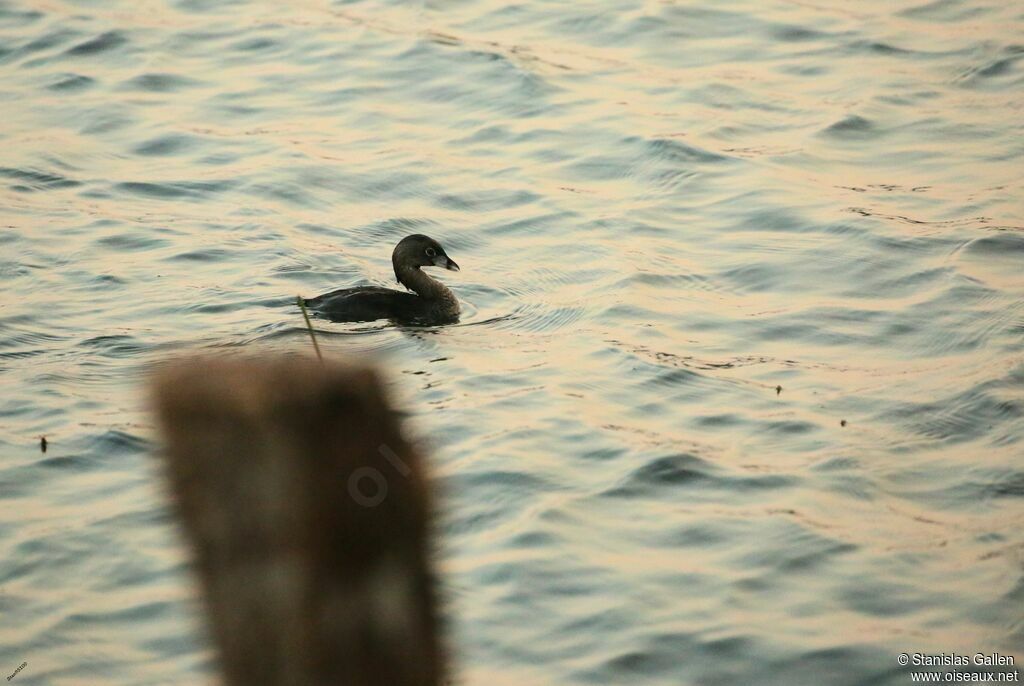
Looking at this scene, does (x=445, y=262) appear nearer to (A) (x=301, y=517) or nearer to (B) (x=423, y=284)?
(B) (x=423, y=284)

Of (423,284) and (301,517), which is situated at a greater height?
(301,517)

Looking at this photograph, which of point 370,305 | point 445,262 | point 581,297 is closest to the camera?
point 370,305

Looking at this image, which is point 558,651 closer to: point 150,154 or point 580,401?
point 580,401

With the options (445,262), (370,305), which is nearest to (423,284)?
(445,262)

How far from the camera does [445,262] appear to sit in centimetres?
979

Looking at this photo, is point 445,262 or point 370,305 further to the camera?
point 445,262

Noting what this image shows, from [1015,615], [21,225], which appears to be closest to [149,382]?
[1015,615]

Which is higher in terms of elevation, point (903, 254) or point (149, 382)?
point (149, 382)

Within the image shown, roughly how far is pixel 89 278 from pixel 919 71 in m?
7.35

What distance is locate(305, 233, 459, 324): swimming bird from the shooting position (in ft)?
30.1

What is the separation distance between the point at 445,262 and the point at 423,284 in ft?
0.78

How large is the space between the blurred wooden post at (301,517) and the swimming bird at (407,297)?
25.1 feet

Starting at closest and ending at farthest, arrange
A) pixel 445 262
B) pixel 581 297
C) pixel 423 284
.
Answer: pixel 581 297, pixel 423 284, pixel 445 262

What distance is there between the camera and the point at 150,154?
12.1 metres
